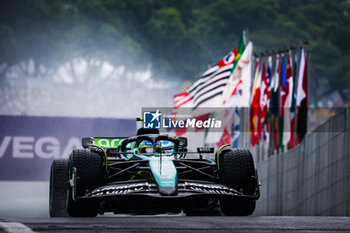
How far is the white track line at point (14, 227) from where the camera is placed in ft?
25.5

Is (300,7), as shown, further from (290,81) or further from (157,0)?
(290,81)

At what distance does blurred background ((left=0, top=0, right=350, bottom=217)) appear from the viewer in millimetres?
72875

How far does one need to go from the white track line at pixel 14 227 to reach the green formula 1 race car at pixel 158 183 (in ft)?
7.72

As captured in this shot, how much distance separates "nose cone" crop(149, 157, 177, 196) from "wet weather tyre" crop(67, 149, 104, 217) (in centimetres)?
66

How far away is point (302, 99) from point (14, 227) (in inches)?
625

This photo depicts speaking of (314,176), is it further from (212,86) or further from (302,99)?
(212,86)

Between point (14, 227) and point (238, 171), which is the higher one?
point (238, 171)

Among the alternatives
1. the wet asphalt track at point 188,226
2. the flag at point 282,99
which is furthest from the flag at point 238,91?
the wet asphalt track at point 188,226

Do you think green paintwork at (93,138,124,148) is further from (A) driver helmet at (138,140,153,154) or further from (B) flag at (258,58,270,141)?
(B) flag at (258,58,270,141)

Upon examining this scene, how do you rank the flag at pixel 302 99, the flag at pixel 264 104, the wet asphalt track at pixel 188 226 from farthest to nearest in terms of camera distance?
the flag at pixel 264 104, the flag at pixel 302 99, the wet asphalt track at pixel 188 226

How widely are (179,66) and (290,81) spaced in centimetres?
6106

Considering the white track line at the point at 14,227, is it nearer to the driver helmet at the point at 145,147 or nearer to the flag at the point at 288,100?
the driver helmet at the point at 145,147

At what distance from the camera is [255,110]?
86.6 feet

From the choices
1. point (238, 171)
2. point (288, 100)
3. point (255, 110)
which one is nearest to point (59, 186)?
point (238, 171)
